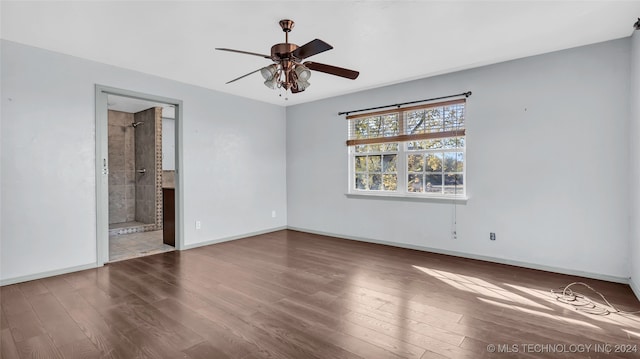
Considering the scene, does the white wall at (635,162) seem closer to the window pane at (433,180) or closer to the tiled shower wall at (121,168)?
the window pane at (433,180)

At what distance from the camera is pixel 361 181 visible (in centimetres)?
538

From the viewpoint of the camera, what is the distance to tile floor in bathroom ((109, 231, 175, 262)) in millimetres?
4436

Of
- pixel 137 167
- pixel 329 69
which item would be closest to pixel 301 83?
pixel 329 69

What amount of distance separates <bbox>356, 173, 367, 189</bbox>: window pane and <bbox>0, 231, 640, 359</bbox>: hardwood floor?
1.65 meters

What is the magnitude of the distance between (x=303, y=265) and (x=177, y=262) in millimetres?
1671

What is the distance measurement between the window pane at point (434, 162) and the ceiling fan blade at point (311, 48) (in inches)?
108

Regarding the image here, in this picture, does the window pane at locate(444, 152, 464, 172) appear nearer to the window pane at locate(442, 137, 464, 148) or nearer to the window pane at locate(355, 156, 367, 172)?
the window pane at locate(442, 137, 464, 148)

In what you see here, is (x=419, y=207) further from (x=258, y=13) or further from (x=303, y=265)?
(x=258, y=13)

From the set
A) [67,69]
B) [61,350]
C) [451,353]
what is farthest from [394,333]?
[67,69]

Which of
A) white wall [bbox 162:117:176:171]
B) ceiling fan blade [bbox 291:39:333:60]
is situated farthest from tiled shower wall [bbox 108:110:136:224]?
ceiling fan blade [bbox 291:39:333:60]

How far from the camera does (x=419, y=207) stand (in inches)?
181

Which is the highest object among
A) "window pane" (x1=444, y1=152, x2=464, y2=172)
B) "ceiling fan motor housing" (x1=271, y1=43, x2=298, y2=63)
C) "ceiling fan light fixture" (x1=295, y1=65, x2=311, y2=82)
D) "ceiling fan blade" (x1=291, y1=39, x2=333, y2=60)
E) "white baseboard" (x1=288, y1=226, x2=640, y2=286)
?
"ceiling fan motor housing" (x1=271, y1=43, x2=298, y2=63)

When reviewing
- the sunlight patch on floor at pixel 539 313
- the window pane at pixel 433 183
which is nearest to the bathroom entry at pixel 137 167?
the window pane at pixel 433 183

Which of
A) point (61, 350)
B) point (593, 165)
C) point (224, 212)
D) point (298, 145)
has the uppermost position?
point (298, 145)
